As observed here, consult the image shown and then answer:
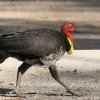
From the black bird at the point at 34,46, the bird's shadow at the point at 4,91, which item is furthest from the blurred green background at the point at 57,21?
the black bird at the point at 34,46

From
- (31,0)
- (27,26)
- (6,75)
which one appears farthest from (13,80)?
(31,0)

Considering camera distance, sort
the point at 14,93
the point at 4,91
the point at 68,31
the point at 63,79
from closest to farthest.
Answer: the point at 14,93, the point at 68,31, the point at 4,91, the point at 63,79

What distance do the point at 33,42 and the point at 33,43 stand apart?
0.7 inches

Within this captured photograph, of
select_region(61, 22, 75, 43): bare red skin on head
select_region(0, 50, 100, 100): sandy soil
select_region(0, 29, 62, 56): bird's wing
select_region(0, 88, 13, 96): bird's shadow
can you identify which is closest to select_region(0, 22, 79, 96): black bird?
select_region(0, 29, 62, 56): bird's wing

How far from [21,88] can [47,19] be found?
14.5 metres

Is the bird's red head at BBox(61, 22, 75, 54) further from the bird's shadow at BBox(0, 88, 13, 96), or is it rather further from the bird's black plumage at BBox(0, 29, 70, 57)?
the bird's shadow at BBox(0, 88, 13, 96)

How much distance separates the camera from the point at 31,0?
38344mm

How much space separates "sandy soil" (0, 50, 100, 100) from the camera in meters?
8.88

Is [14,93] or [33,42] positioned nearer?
[33,42]

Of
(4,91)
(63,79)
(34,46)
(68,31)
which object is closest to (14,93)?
(4,91)

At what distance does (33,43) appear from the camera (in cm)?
844

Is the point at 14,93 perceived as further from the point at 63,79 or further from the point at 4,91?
the point at 63,79

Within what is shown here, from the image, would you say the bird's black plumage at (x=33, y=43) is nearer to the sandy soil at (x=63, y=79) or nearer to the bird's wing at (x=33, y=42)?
the bird's wing at (x=33, y=42)

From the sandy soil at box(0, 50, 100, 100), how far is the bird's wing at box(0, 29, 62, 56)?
0.76 m
